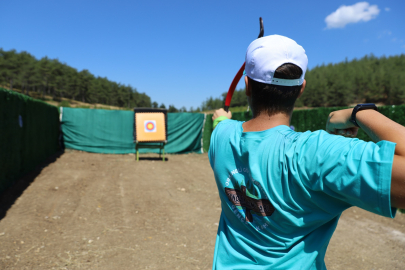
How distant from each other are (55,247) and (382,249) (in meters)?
4.52

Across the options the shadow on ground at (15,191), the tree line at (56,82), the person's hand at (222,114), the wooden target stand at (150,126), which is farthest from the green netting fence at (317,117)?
the tree line at (56,82)

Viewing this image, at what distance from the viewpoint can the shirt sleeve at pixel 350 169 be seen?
0.63 metres

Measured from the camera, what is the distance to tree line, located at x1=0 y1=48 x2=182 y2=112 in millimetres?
70688

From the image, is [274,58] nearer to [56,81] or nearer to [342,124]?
[342,124]

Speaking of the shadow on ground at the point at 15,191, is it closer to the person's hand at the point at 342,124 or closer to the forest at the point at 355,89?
the person's hand at the point at 342,124

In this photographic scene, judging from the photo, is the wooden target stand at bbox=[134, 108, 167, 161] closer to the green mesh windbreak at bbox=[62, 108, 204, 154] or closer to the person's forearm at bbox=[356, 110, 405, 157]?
the green mesh windbreak at bbox=[62, 108, 204, 154]

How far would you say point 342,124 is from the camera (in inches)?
36.1

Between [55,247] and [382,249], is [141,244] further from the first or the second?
[382,249]

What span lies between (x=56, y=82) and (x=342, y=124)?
9028cm

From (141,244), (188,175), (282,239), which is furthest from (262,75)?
(188,175)

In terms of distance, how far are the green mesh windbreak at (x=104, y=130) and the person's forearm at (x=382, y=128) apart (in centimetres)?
1196

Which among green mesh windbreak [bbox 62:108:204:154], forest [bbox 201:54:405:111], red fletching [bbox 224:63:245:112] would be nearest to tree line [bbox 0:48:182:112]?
forest [bbox 201:54:405:111]

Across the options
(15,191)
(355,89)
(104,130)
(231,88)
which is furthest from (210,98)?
(231,88)

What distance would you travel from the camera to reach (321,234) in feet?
2.88
